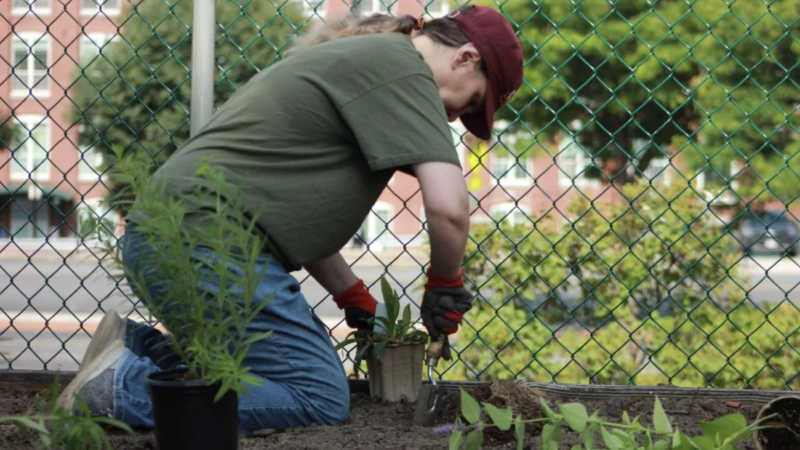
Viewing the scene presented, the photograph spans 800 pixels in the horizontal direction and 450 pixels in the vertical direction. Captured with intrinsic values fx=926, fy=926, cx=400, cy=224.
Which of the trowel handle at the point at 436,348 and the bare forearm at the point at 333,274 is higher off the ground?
the bare forearm at the point at 333,274

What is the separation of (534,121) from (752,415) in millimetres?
13002

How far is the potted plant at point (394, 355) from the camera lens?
2643 millimetres

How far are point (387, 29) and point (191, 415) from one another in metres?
1.22

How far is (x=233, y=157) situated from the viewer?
2.30m

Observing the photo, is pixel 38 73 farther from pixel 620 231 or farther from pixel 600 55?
Answer: pixel 620 231

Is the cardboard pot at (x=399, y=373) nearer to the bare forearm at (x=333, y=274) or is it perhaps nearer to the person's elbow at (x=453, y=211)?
the bare forearm at (x=333, y=274)

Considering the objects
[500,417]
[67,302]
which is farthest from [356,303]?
[67,302]

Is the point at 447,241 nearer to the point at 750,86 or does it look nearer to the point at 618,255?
the point at 618,255

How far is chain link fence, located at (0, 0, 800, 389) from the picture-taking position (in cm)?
319

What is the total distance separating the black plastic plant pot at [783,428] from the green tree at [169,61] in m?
1.83

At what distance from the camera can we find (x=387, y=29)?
8.11ft

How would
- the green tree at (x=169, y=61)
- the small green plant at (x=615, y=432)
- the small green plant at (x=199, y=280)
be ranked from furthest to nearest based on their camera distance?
the green tree at (x=169, y=61) → the small green plant at (x=615, y=432) → the small green plant at (x=199, y=280)

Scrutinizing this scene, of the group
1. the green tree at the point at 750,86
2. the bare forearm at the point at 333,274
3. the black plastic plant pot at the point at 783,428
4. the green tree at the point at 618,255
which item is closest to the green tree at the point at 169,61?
the bare forearm at the point at 333,274

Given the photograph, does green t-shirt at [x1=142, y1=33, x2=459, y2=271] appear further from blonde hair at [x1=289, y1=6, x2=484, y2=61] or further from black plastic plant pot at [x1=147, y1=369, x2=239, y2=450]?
black plastic plant pot at [x1=147, y1=369, x2=239, y2=450]
